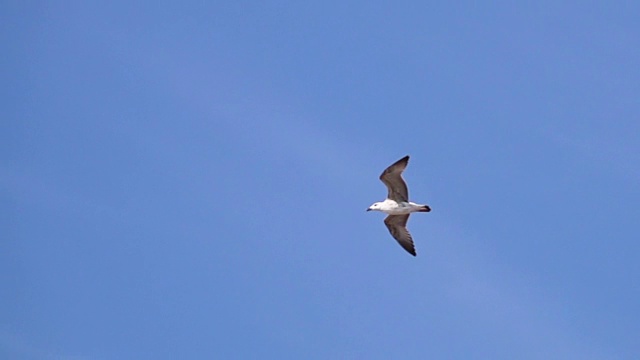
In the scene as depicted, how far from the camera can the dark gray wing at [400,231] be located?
48688mm

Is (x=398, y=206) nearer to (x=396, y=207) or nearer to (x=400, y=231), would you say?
(x=396, y=207)

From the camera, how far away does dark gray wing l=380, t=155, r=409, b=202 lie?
46.2m

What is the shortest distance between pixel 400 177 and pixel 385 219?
2824 millimetres

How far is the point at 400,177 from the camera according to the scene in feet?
152

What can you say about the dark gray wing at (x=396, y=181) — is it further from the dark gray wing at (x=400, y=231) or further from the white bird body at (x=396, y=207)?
the dark gray wing at (x=400, y=231)

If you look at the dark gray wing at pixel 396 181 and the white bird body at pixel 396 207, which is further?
the white bird body at pixel 396 207

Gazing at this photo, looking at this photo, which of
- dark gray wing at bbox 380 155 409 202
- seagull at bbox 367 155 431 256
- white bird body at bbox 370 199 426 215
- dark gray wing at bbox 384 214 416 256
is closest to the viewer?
dark gray wing at bbox 380 155 409 202

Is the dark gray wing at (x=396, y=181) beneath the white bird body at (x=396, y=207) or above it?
above

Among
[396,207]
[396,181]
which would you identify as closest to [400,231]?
[396,207]

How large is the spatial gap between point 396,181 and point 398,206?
3.41 feet

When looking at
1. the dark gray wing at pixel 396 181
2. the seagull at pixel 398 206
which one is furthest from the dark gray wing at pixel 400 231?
the dark gray wing at pixel 396 181

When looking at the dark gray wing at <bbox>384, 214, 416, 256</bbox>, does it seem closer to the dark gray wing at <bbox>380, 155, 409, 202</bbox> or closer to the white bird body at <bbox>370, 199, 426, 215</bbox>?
the white bird body at <bbox>370, 199, 426, 215</bbox>

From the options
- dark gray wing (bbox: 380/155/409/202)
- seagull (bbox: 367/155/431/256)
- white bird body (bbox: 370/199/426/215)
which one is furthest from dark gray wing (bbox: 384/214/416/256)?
dark gray wing (bbox: 380/155/409/202)

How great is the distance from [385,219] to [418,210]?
7.32 feet
